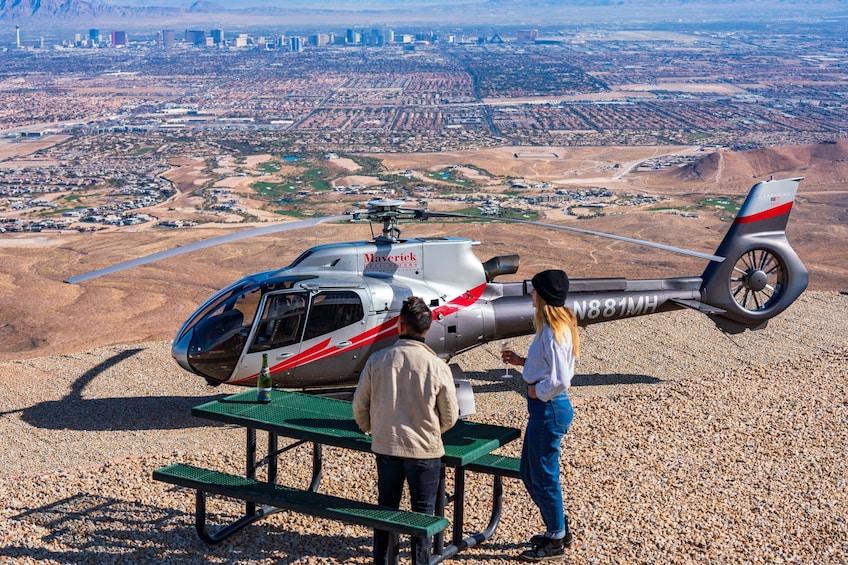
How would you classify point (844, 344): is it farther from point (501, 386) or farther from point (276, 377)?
point (276, 377)

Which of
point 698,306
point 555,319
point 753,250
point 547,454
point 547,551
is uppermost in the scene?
point 555,319

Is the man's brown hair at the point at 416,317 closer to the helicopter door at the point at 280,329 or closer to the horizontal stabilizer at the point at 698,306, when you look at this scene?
the helicopter door at the point at 280,329

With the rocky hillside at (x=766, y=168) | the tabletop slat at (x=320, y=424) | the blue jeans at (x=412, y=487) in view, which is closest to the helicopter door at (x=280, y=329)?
the tabletop slat at (x=320, y=424)

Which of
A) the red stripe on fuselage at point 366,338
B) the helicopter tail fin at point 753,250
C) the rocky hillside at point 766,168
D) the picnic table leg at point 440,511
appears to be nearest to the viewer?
the picnic table leg at point 440,511

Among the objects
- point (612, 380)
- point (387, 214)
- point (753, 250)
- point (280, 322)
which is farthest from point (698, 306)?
point (280, 322)

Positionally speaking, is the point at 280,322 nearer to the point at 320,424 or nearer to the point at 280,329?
the point at 280,329

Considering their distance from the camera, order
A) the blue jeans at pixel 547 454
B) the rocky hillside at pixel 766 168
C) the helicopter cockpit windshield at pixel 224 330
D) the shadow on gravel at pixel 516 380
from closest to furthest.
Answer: the blue jeans at pixel 547 454 → the helicopter cockpit windshield at pixel 224 330 → the shadow on gravel at pixel 516 380 → the rocky hillside at pixel 766 168

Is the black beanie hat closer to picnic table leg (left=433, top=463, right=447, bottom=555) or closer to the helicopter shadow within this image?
picnic table leg (left=433, top=463, right=447, bottom=555)
